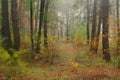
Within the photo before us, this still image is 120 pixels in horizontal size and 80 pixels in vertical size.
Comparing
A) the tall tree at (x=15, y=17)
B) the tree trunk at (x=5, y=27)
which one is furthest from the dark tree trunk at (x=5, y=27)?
the tall tree at (x=15, y=17)

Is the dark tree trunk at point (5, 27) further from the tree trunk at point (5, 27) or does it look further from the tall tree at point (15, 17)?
the tall tree at point (15, 17)

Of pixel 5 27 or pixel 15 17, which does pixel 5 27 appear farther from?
pixel 15 17

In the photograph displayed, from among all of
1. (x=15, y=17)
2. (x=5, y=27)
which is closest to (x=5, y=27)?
(x=5, y=27)

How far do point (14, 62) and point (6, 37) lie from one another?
3.75 metres

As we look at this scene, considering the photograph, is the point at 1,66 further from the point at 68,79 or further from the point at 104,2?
the point at 104,2

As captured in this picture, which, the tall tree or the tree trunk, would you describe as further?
the tree trunk

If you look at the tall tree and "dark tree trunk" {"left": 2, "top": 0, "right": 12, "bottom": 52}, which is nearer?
the tall tree

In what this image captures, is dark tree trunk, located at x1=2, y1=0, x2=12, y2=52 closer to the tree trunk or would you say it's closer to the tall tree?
the tree trunk

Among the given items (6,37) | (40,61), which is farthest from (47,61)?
(6,37)

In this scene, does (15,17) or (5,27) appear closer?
(15,17)

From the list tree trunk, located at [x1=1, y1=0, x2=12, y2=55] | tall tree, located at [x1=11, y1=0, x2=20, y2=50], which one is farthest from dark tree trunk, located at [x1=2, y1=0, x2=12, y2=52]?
tall tree, located at [x1=11, y1=0, x2=20, y2=50]

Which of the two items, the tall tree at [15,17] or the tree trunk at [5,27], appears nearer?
the tall tree at [15,17]

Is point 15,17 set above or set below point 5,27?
above

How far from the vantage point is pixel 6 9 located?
1592 centimetres
